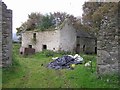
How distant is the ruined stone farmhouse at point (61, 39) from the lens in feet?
115

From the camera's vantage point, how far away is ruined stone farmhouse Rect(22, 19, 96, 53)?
35000mm

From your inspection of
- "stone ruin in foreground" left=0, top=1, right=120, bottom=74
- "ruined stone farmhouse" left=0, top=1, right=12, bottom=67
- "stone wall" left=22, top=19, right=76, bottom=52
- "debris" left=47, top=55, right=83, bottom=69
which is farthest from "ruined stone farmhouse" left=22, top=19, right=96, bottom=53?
"stone ruin in foreground" left=0, top=1, right=120, bottom=74

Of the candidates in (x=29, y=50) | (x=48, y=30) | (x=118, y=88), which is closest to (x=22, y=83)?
(x=118, y=88)

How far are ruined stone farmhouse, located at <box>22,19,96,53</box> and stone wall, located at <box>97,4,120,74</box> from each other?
21.9 m

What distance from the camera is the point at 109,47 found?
41.0 feet

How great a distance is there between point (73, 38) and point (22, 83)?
25761 mm

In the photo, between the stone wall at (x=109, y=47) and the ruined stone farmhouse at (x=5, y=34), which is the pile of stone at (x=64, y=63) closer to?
the ruined stone farmhouse at (x=5, y=34)

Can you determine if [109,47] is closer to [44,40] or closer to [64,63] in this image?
[64,63]

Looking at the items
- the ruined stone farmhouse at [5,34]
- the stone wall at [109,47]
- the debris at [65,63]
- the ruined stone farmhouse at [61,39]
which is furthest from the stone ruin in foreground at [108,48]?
the ruined stone farmhouse at [61,39]

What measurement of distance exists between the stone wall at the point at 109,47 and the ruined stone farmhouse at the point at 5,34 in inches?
188

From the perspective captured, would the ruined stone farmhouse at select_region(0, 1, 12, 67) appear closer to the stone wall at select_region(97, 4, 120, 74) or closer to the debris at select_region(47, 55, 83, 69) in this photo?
the debris at select_region(47, 55, 83, 69)

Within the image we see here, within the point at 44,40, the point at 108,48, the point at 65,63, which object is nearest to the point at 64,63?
the point at 65,63

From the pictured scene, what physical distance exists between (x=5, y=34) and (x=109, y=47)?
537 centimetres

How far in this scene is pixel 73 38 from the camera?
37156mm
